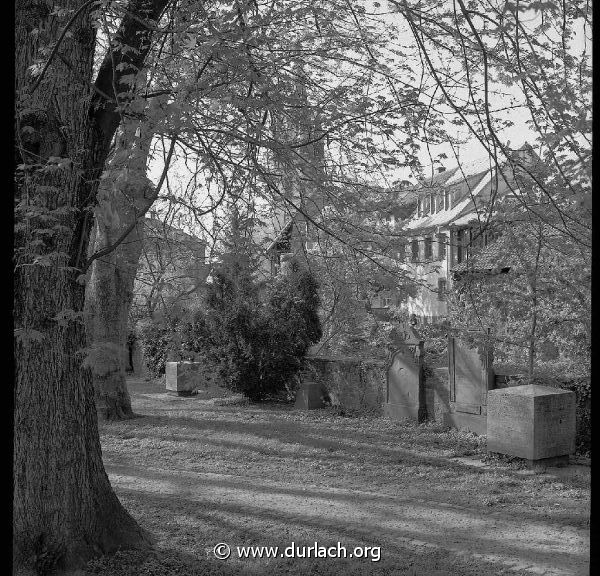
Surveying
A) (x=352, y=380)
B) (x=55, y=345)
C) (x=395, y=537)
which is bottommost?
(x=395, y=537)

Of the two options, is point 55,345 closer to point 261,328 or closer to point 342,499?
point 342,499

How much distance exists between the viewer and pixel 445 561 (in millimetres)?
5508

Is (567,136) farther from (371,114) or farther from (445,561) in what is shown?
(445,561)

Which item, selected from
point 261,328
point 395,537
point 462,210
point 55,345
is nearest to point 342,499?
point 395,537

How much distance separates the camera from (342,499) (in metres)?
7.46

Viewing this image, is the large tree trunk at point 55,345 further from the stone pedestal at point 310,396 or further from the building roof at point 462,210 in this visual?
the stone pedestal at point 310,396

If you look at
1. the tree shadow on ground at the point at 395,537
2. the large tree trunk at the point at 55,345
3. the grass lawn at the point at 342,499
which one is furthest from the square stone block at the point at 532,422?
the large tree trunk at the point at 55,345

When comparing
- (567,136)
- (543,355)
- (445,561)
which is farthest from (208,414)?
(567,136)

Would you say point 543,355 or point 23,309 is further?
point 543,355

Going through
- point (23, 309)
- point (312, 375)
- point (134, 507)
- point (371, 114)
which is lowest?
point (134, 507)

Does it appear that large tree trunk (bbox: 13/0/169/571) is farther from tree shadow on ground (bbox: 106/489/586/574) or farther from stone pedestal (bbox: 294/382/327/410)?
stone pedestal (bbox: 294/382/327/410)

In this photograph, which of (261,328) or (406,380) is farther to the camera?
(261,328)

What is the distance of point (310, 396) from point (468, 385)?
4.39 metres

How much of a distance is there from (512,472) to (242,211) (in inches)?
194
